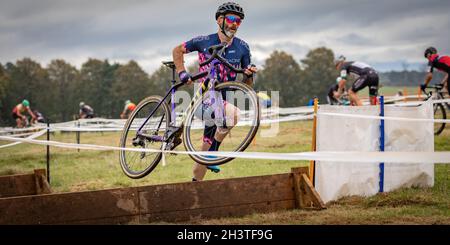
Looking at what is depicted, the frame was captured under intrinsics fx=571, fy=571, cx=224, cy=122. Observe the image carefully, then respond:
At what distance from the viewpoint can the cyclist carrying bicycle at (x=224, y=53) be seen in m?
6.77

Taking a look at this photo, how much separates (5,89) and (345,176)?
240ft

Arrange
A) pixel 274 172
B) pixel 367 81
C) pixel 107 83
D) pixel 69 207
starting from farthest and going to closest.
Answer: pixel 107 83 → pixel 367 81 → pixel 274 172 → pixel 69 207

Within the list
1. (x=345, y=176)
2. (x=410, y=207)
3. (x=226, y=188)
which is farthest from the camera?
(x=345, y=176)

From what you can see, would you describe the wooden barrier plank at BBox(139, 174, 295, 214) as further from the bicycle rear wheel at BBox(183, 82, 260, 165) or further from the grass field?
the bicycle rear wheel at BBox(183, 82, 260, 165)

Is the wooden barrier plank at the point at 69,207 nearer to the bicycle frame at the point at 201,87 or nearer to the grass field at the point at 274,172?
the grass field at the point at 274,172

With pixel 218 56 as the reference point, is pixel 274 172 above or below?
below

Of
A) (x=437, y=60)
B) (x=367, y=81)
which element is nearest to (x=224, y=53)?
(x=367, y=81)

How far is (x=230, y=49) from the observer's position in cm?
→ 702

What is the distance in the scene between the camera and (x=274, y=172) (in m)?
14.6

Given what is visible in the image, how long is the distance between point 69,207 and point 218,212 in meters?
2.32

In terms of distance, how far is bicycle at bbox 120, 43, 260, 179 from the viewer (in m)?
6.55

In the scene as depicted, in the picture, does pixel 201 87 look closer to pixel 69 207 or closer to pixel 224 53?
pixel 224 53
